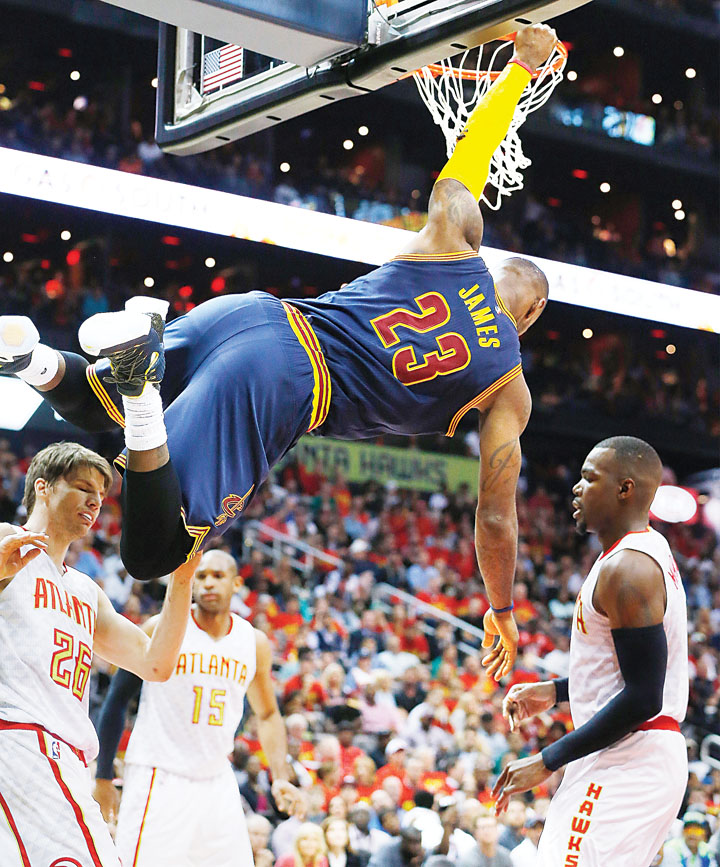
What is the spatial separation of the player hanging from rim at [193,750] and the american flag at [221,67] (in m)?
2.23

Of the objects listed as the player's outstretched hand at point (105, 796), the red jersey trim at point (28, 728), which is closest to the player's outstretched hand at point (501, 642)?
the red jersey trim at point (28, 728)

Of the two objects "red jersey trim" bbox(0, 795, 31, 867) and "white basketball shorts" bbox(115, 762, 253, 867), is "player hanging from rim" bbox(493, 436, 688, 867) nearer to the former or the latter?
"red jersey trim" bbox(0, 795, 31, 867)

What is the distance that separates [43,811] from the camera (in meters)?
3.58

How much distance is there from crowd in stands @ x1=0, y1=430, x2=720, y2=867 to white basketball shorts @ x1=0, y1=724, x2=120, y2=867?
272 cm

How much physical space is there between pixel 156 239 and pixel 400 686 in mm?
10197

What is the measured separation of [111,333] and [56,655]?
4.89 feet

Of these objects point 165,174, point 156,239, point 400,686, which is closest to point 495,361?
point 400,686

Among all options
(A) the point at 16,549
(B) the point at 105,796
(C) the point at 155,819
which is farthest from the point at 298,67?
(C) the point at 155,819

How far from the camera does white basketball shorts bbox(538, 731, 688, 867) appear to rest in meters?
3.83

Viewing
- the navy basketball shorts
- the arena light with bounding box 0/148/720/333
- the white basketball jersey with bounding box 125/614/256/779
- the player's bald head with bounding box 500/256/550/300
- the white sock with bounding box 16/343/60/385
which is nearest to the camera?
the navy basketball shorts

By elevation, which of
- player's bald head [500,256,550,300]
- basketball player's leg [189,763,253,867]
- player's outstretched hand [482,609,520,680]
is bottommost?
basketball player's leg [189,763,253,867]

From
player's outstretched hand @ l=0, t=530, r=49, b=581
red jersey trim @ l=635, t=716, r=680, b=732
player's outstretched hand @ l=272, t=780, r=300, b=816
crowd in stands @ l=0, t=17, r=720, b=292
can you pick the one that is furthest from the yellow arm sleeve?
crowd in stands @ l=0, t=17, r=720, b=292

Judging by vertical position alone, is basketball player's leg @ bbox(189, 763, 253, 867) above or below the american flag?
below

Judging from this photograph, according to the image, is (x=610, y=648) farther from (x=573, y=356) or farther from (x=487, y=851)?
(x=573, y=356)
